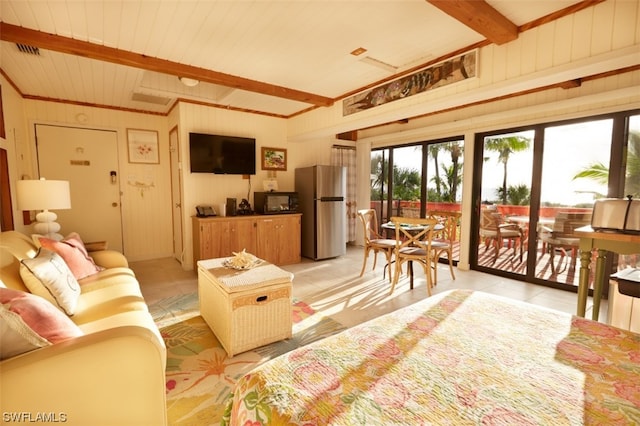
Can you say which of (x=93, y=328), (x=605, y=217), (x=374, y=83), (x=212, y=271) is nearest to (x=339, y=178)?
(x=374, y=83)

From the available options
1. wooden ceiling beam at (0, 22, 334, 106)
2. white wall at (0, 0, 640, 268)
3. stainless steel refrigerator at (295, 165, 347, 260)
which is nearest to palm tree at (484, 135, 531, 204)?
white wall at (0, 0, 640, 268)

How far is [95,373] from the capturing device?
1.18 metres

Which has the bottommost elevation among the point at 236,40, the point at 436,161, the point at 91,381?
the point at 91,381

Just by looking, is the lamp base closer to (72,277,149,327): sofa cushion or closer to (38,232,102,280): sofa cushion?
(38,232,102,280): sofa cushion

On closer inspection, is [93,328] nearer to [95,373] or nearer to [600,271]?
[95,373]

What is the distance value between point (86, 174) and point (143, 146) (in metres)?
0.90

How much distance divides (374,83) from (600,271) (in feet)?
9.29

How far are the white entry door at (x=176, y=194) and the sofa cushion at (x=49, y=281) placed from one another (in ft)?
8.84

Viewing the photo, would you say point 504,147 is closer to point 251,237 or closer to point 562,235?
point 562,235

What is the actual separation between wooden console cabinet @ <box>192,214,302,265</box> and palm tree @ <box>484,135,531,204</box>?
3096 mm

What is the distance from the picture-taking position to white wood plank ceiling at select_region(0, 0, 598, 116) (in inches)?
84.3

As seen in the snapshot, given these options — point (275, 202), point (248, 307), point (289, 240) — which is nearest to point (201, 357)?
point (248, 307)

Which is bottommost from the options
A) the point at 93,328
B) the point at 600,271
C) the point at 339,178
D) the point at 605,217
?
the point at 93,328

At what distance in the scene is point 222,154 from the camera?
14.8 feet
